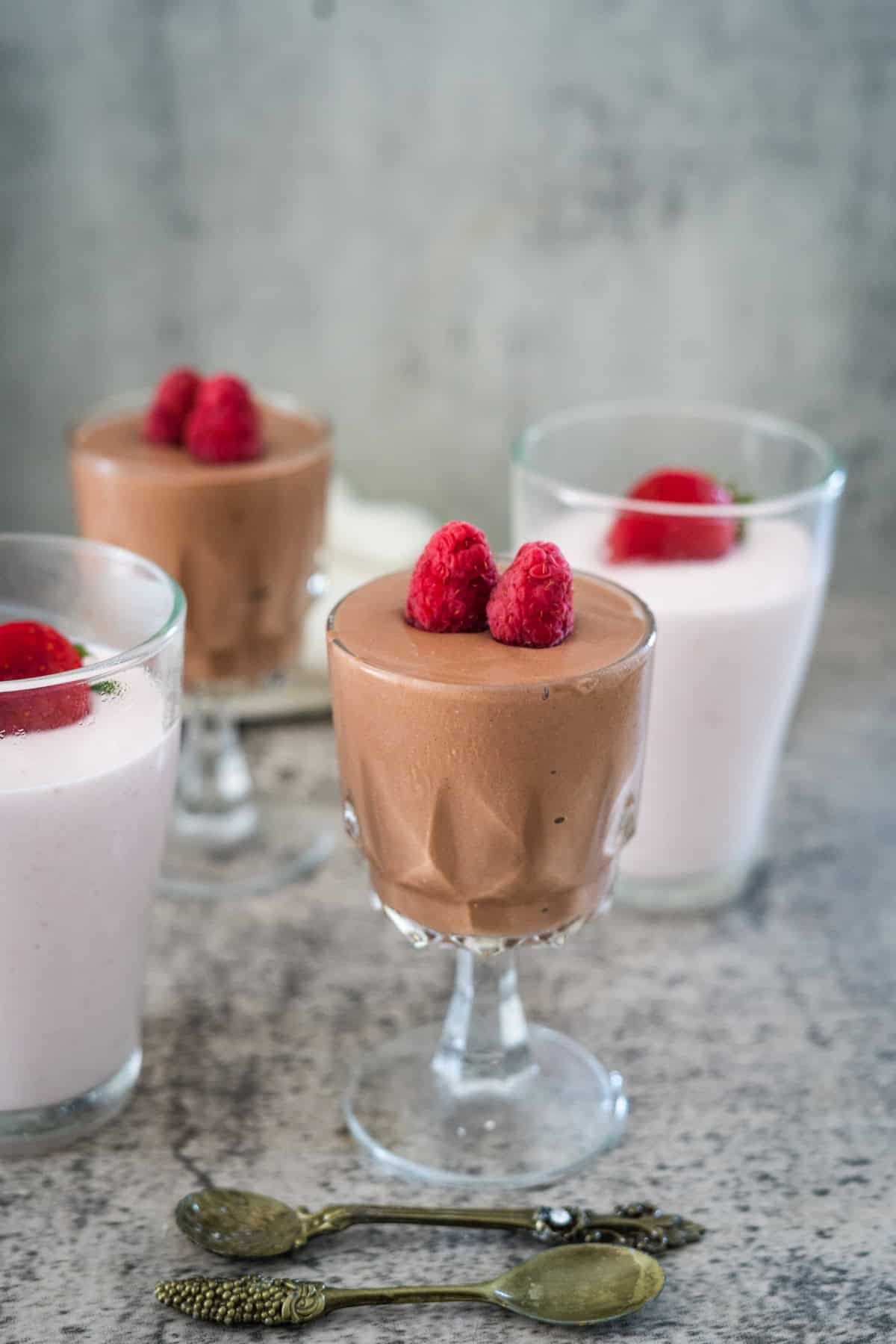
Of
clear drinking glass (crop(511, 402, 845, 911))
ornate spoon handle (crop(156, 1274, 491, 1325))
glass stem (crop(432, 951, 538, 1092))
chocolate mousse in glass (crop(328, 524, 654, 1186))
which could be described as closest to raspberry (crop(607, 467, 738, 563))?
clear drinking glass (crop(511, 402, 845, 911))

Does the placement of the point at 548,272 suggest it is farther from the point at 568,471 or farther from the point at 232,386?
the point at 232,386

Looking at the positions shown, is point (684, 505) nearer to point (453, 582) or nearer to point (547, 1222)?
point (453, 582)

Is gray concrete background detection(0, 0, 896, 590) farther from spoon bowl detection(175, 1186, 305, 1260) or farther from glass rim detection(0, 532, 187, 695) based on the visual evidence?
spoon bowl detection(175, 1186, 305, 1260)

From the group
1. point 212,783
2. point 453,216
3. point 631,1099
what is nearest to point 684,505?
point 631,1099

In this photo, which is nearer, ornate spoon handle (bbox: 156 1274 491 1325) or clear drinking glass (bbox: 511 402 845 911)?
ornate spoon handle (bbox: 156 1274 491 1325)

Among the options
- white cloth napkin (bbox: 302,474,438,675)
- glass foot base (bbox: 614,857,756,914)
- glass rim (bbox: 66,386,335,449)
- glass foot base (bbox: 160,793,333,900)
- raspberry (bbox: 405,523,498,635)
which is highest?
raspberry (bbox: 405,523,498,635)

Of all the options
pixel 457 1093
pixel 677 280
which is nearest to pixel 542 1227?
pixel 457 1093
